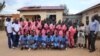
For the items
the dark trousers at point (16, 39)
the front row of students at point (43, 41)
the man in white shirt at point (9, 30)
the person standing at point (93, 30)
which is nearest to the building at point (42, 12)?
the dark trousers at point (16, 39)

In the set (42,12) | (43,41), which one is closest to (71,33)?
(43,41)

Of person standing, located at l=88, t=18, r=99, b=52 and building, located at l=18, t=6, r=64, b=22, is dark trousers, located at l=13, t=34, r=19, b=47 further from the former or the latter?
building, located at l=18, t=6, r=64, b=22

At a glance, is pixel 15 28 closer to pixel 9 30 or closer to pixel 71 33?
pixel 9 30

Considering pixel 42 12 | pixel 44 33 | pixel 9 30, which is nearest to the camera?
pixel 44 33

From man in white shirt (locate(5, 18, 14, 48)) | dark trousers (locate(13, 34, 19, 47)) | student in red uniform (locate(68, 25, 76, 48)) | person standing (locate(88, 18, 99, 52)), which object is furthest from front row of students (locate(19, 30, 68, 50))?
person standing (locate(88, 18, 99, 52))

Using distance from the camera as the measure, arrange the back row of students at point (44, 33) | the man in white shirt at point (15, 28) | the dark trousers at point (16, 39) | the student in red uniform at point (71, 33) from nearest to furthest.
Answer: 1. the back row of students at point (44, 33)
2. the student in red uniform at point (71, 33)
3. the man in white shirt at point (15, 28)
4. the dark trousers at point (16, 39)

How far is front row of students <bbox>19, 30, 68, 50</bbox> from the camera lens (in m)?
15.5

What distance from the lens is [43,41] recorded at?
51.0ft

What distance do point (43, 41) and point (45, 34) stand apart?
0.42 meters

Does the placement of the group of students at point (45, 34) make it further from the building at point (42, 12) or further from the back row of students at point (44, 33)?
the building at point (42, 12)

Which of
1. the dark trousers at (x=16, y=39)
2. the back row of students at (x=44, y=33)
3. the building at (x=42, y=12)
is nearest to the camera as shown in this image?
the back row of students at (x=44, y=33)

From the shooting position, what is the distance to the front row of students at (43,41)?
1551cm

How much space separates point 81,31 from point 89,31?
1175mm

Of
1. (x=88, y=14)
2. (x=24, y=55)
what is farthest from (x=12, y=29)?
(x=88, y=14)
